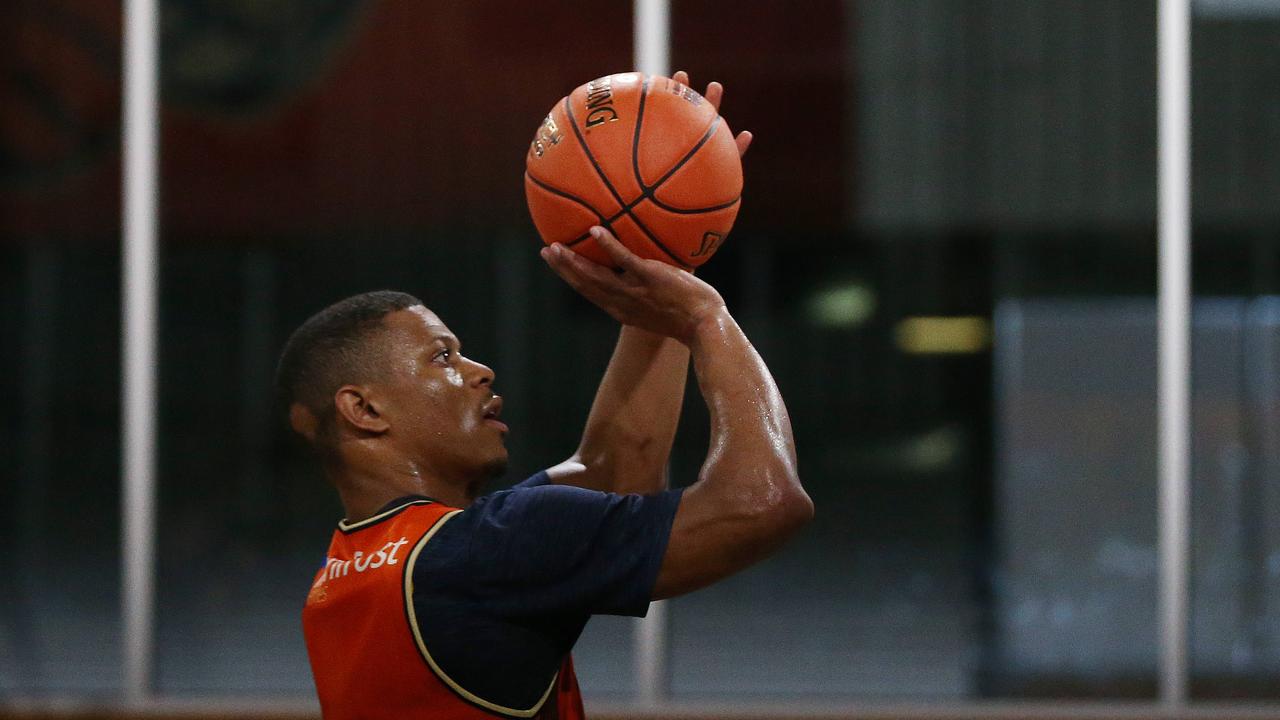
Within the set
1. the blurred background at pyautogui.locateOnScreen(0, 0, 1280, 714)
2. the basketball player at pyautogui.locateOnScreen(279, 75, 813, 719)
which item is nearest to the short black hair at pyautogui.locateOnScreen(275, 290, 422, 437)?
the basketball player at pyautogui.locateOnScreen(279, 75, 813, 719)

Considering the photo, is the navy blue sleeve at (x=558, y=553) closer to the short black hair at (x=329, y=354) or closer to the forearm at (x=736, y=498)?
the forearm at (x=736, y=498)

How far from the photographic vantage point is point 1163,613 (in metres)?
3.55

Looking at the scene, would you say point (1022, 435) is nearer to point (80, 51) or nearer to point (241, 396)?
point (241, 396)

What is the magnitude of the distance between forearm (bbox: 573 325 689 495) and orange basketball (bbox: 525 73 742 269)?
0.69 ft

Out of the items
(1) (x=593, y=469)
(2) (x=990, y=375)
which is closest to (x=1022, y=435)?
(2) (x=990, y=375)

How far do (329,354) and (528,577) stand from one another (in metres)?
0.40

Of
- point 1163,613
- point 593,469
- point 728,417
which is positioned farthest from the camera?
point 1163,613

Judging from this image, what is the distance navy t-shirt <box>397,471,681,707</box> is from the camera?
1352 millimetres

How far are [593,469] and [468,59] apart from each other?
2177mm

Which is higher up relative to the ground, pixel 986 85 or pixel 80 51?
pixel 80 51

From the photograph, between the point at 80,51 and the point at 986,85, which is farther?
the point at 80,51

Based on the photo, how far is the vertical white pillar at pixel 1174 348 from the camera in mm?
3520

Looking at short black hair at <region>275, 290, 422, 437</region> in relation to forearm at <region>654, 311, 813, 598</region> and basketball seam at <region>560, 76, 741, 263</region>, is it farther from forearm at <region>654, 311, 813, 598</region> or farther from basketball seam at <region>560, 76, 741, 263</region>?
forearm at <region>654, 311, 813, 598</region>

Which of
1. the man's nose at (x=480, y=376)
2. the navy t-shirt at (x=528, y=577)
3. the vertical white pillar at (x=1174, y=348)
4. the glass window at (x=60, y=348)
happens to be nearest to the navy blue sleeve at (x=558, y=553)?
the navy t-shirt at (x=528, y=577)
